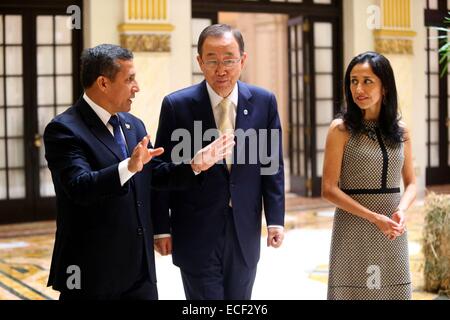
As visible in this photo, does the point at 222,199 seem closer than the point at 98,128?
No

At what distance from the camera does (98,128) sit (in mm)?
2734

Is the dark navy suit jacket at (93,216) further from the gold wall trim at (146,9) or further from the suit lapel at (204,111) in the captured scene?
the gold wall trim at (146,9)

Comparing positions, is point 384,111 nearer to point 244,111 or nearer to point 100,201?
point 244,111

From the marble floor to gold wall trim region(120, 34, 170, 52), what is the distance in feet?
7.75

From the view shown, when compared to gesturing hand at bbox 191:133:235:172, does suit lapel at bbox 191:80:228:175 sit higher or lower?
higher

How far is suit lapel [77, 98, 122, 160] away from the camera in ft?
8.94

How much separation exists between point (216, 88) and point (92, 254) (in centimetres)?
85

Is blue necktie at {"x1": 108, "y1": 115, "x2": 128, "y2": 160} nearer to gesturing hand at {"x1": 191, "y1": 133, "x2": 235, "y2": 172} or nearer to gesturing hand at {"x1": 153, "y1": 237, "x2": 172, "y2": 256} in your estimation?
gesturing hand at {"x1": 191, "y1": 133, "x2": 235, "y2": 172}

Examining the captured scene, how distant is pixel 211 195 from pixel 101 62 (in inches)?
29.4

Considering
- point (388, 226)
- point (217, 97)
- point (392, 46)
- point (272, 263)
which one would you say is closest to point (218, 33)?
point (217, 97)

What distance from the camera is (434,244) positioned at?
554cm

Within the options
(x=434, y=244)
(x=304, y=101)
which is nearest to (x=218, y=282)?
(x=434, y=244)

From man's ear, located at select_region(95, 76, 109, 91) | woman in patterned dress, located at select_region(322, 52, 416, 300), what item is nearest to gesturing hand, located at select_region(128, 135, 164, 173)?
man's ear, located at select_region(95, 76, 109, 91)
